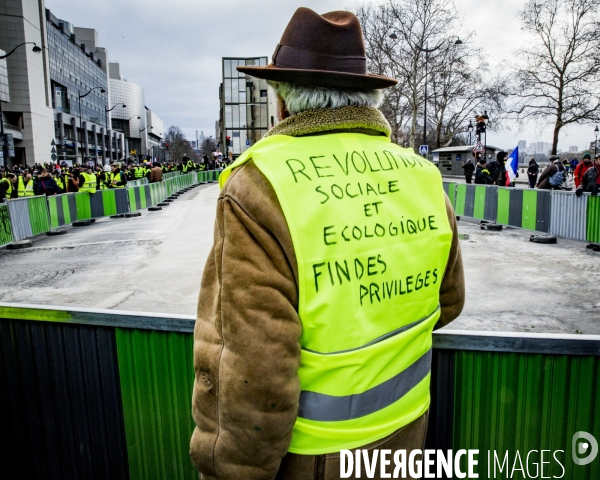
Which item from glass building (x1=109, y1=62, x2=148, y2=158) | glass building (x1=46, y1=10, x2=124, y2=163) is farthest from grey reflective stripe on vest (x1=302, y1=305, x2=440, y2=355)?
glass building (x1=109, y1=62, x2=148, y2=158)

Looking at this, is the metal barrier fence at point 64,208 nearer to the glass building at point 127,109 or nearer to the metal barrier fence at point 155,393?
the metal barrier fence at point 155,393

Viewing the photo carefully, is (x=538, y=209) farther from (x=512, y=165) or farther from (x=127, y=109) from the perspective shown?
(x=127, y=109)

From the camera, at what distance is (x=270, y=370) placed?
134cm

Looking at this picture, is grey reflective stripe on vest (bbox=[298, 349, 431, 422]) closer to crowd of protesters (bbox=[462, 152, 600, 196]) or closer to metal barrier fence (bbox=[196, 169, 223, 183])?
crowd of protesters (bbox=[462, 152, 600, 196])

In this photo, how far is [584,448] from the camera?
2.05m

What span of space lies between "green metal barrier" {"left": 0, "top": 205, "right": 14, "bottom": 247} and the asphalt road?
291mm

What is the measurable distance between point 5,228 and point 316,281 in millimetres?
12728

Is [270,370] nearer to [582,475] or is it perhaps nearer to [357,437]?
[357,437]

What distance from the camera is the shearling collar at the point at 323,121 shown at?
5.03 feet

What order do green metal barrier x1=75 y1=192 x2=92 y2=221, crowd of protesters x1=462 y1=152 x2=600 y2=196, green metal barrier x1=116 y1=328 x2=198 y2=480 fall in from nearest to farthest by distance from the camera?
green metal barrier x1=116 y1=328 x2=198 y2=480 → crowd of protesters x1=462 y1=152 x2=600 y2=196 → green metal barrier x1=75 y1=192 x2=92 y2=221

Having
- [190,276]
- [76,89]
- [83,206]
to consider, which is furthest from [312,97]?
[76,89]

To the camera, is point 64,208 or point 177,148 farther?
point 177,148

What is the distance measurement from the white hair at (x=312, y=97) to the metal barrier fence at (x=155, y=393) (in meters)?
1.02

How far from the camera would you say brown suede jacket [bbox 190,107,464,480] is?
133 centimetres
